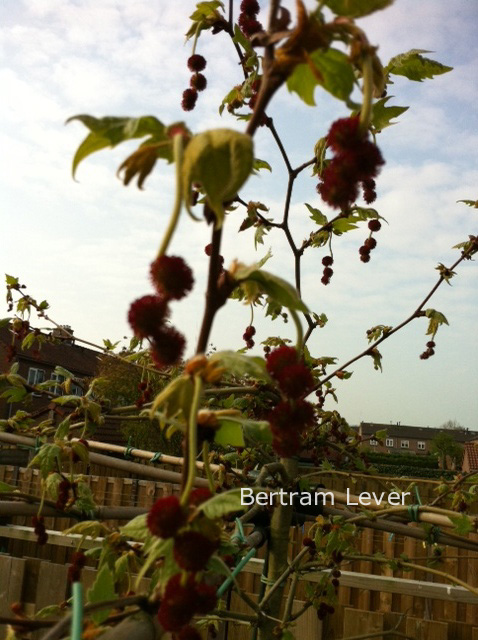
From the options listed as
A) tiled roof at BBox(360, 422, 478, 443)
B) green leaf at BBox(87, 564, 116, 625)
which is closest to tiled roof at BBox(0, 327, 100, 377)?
green leaf at BBox(87, 564, 116, 625)

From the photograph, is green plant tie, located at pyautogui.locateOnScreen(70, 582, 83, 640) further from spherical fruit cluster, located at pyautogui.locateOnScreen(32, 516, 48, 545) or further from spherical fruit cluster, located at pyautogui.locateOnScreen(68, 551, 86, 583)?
spherical fruit cluster, located at pyautogui.locateOnScreen(32, 516, 48, 545)

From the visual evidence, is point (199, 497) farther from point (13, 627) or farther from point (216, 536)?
point (13, 627)

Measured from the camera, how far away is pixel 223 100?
1.89 meters

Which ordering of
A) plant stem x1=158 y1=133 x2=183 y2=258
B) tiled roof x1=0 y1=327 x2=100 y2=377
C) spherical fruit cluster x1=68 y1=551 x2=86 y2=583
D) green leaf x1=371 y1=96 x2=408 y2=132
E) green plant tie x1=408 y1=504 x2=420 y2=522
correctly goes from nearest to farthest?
plant stem x1=158 y1=133 x2=183 y2=258 → spherical fruit cluster x1=68 y1=551 x2=86 y2=583 → green leaf x1=371 y1=96 x2=408 y2=132 → green plant tie x1=408 y1=504 x2=420 y2=522 → tiled roof x1=0 y1=327 x2=100 y2=377

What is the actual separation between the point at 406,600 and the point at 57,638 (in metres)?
3.99

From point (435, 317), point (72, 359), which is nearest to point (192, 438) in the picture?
point (435, 317)

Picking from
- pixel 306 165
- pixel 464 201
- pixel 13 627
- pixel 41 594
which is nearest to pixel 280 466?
pixel 306 165

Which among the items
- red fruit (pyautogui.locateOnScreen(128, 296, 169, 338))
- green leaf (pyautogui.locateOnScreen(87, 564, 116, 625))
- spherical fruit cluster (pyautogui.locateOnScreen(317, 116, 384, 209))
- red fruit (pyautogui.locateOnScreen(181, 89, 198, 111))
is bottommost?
green leaf (pyautogui.locateOnScreen(87, 564, 116, 625))

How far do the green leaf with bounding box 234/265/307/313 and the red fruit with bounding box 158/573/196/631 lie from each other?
0.90 ft

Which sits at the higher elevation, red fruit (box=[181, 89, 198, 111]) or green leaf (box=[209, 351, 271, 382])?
red fruit (box=[181, 89, 198, 111])

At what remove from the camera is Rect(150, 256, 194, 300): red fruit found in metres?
0.52

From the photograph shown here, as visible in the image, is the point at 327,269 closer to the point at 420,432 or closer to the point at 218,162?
the point at 218,162

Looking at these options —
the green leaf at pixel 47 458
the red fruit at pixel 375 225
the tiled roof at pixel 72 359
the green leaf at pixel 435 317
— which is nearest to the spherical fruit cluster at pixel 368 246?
the red fruit at pixel 375 225

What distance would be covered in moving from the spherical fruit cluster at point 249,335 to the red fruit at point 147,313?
5.13 ft
